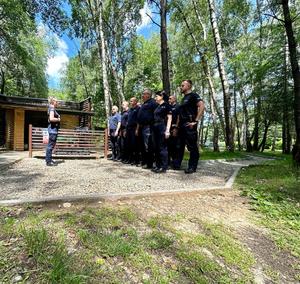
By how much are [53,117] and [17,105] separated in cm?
1020

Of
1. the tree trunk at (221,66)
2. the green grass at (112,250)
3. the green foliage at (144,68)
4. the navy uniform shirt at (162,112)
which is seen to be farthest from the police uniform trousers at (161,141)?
the green foliage at (144,68)

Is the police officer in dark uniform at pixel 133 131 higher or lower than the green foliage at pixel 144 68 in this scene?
lower

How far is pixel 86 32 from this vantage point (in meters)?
20.1

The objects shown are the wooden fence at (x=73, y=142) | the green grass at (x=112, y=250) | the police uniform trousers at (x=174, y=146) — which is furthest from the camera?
the wooden fence at (x=73, y=142)

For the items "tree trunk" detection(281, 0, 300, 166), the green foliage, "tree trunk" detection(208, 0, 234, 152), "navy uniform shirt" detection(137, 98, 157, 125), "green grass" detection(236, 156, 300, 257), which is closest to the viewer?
"green grass" detection(236, 156, 300, 257)

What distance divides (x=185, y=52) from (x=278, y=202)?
22552 millimetres

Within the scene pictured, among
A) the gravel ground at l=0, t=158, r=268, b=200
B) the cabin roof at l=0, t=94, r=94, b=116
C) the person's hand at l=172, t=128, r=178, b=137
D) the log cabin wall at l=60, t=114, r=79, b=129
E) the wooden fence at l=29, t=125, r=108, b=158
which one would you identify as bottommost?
the gravel ground at l=0, t=158, r=268, b=200

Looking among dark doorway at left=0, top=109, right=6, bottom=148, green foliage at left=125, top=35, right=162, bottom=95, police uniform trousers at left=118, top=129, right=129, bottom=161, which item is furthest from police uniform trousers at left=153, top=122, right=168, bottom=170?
green foliage at left=125, top=35, right=162, bottom=95

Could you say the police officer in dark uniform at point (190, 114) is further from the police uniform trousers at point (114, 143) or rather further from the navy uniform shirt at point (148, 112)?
the police uniform trousers at point (114, 143)

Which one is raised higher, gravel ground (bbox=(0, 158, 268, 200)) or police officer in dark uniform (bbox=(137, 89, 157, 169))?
police officer in dark uniform (bbox=(137, 89, 157, 169))

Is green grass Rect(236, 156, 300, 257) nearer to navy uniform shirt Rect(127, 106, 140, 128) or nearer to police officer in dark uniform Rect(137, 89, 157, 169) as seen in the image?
police officer in dark uniform Rect(137, 89, 157, 169)

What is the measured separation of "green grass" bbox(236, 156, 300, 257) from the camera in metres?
2.65

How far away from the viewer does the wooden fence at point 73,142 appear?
9.16 metres

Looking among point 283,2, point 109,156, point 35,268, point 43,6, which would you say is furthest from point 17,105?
point 35,268
